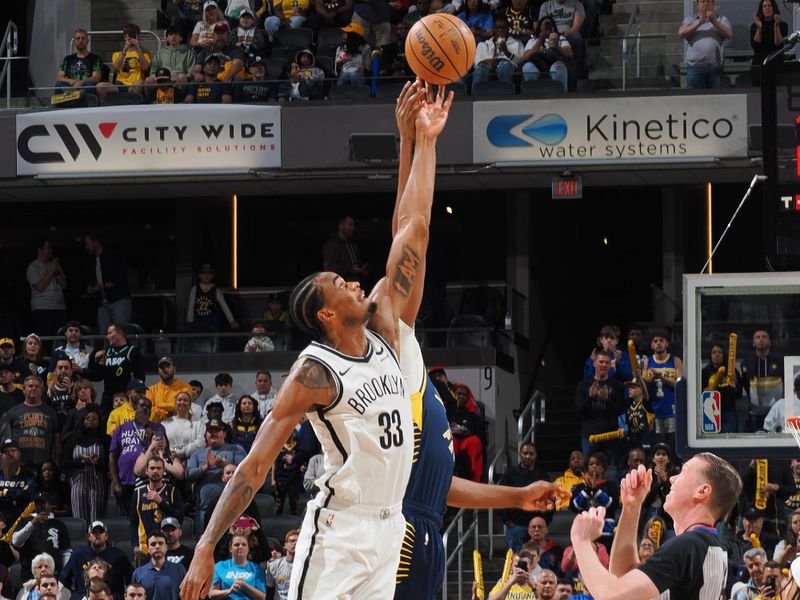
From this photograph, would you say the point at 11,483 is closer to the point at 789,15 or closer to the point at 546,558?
the point at 546,558

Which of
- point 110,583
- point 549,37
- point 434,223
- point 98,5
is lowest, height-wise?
point 110,583

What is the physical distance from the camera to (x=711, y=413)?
12227mm

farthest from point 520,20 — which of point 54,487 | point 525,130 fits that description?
point 54,487

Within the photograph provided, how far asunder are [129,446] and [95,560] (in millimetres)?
1908

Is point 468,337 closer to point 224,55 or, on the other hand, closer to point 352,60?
point 352,60

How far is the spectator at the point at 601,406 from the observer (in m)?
16.6

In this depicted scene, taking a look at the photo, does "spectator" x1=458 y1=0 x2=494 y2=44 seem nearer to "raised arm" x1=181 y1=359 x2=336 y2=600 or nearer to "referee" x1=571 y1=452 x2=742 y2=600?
"raised arm" x1=181 y1=359 x2=336 y2=600

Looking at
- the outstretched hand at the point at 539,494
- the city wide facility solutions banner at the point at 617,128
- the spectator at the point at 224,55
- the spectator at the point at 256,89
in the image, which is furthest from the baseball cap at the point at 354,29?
the outstretched hand at the point at 539,494

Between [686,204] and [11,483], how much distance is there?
11.0 meters

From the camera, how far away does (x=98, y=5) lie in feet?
80.0

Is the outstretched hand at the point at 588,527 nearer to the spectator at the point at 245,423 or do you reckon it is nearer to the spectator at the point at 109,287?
the spectator at the point at 245,423

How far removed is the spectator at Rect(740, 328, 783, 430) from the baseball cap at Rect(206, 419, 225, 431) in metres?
6.31

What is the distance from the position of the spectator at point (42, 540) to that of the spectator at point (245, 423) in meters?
2.17

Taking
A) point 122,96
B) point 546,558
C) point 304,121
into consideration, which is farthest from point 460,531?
point 122,96
